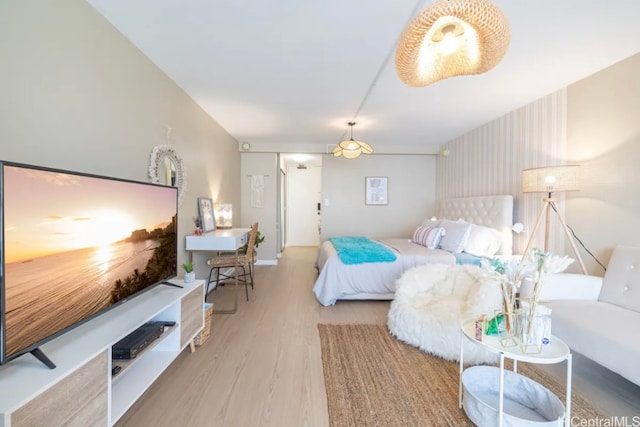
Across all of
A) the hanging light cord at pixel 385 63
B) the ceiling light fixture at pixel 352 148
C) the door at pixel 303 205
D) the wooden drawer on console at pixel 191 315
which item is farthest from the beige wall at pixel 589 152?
the door at pixel 303 205

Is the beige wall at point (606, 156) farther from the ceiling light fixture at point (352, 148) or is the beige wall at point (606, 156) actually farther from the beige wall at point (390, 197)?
the beige wall at point (390, 197)

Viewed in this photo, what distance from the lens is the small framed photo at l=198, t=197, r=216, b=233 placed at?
3301mm

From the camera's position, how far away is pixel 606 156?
2.36 meters

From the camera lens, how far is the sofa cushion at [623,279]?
1.94 metres

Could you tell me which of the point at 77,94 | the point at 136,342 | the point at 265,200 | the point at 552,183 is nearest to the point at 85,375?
the point at 136,342

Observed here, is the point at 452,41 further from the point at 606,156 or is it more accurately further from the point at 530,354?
the point at 606,156

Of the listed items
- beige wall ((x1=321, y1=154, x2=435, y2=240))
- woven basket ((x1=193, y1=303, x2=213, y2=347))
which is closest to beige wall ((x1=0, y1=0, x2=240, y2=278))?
woven basket ((x1=193, y1=303, x2=213, y2=347))

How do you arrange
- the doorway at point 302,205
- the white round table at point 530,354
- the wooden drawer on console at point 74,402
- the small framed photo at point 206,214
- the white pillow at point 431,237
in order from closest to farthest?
the wooden drawer on console at point 74,402
the white round table at point 530,354
the small framed photo at point 206,214
the white pillow at point 431,237
the doorway at point 302,205

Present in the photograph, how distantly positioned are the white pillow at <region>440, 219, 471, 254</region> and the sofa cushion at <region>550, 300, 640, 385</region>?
4.54 feet

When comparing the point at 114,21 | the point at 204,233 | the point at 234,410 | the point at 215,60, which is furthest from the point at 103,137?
the point at 234,410

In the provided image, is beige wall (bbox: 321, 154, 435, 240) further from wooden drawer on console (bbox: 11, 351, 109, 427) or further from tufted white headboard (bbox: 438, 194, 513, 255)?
wooden drawer on console (bbox: 11, 351, 109, 427)

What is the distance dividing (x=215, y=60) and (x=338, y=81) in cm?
110

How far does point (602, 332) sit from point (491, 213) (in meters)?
2.11

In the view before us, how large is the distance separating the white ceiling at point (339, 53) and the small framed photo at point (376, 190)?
1877 mm
